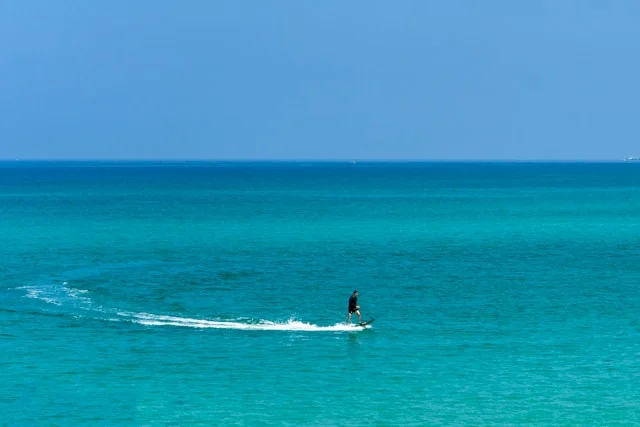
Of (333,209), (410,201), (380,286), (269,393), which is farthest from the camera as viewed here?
(410,201)

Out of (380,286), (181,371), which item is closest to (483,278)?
(380,286)

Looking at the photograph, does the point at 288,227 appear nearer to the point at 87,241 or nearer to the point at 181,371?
the point at 87,241

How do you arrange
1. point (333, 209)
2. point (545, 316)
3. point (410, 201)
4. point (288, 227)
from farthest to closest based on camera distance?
point (410, 201) < point (333, 209) < point (288, 227) < point (545, 316)

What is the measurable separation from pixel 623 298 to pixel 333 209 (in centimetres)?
8074

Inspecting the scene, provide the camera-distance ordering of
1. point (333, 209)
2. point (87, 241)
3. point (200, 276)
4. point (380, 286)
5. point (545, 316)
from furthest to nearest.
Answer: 1. point (333, 209)
2. point (87, 241)
3. point (200, 276)
4. point (380, 286)
5. point (545, 316)

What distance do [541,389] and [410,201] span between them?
395 ft

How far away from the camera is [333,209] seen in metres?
132

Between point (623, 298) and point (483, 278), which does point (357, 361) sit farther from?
point (483, 278)

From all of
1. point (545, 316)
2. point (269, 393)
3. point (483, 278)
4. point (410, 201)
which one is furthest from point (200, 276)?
point (410, 201)

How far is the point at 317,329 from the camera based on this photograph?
44.0 meters

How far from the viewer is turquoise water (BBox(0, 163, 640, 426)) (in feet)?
106

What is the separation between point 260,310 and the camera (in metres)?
48.8

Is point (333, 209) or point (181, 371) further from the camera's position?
point (333, 209)

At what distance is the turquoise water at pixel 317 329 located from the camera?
106 feet
